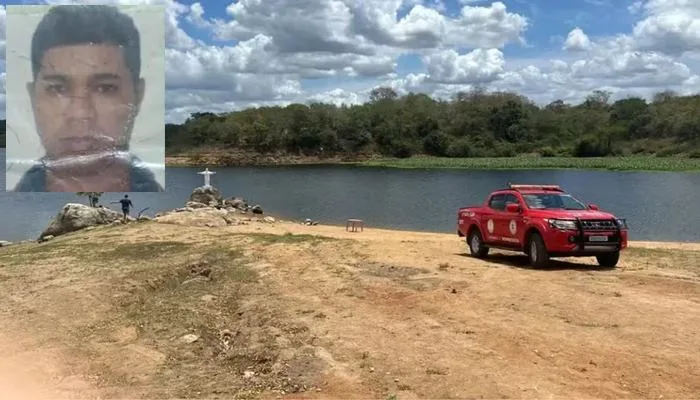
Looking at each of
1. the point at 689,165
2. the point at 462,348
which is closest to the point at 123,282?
the point at 462,348

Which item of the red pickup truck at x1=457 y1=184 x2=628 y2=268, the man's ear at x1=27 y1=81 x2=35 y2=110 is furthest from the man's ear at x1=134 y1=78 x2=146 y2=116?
the red pickup truck at x1=457 y1=184 x2=628 y2=268

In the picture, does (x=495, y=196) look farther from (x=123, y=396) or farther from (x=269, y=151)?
(x=269, y=151)

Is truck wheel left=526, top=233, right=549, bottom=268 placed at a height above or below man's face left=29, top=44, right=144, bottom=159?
below

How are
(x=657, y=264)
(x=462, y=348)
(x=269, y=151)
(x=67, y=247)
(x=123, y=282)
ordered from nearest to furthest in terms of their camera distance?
1. (x=462, y=348)
2. (x=123, y=282)
3. (x=657, y=264)
4. (x=67, y=247)
5. (x=269, y=151)

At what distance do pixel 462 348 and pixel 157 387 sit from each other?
3356 millimetres

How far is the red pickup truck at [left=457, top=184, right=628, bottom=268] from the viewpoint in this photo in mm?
13938

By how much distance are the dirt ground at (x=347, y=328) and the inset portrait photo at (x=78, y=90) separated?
7.60ft

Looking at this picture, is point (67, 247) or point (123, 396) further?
point (67, 247)

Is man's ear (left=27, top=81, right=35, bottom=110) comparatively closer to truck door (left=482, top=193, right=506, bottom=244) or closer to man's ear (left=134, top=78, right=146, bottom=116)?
man's ear (left=134, top=78, right=146, bottom=116)

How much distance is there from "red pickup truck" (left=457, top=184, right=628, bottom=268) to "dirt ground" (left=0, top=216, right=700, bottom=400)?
480 millimetres

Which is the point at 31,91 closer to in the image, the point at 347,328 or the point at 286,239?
the point at 347,328

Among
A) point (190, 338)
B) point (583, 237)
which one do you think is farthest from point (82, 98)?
point (583, 237)

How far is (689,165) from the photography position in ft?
311

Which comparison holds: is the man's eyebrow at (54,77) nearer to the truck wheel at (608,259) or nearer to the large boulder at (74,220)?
the truck wheel at (608,259)
